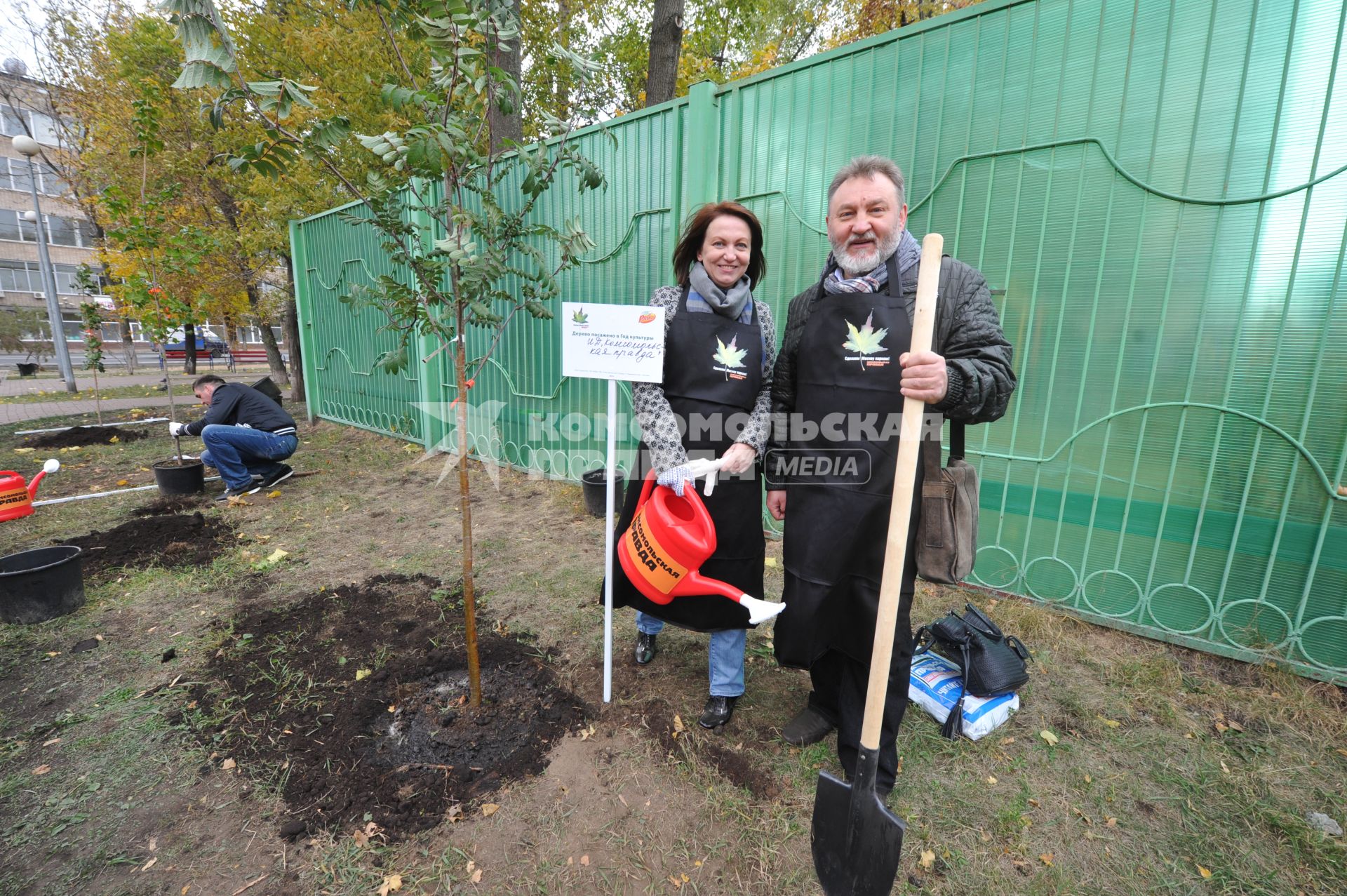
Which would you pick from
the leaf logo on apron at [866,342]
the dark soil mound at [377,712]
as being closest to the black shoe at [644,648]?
the dark soil mound at [377,712]

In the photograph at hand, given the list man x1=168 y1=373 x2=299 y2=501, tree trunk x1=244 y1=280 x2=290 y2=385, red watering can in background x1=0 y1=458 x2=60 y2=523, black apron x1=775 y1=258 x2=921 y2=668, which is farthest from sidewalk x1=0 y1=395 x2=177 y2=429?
black apron x1=775 y1=258 x2=921 y2=668

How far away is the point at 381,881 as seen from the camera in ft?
5.76

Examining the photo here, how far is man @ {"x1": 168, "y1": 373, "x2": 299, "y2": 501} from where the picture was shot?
18.2ft

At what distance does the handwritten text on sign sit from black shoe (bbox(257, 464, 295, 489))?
5.13 meters

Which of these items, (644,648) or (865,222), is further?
(644,648)

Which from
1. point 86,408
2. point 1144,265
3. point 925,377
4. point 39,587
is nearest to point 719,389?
point 925,377

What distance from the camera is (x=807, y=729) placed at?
2391 millimetres

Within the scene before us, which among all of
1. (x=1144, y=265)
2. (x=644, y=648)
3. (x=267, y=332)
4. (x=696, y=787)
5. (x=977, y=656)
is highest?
(x=1144, y=265)

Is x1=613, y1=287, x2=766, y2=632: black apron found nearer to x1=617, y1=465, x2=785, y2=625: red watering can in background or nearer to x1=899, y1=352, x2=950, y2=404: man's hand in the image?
x1=617, y1=465, x2=785, y2=625: red watering can in background

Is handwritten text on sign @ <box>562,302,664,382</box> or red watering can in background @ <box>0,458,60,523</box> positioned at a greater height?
handwritten text on sign @ <box>562,302,664,382</box>

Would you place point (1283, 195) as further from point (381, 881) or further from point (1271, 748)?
point (381, 881)

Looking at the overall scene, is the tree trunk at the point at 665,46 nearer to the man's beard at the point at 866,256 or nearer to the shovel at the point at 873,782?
the man's beard at the point at 866,256

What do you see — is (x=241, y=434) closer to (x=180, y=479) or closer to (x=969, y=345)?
(x=180, y=479)

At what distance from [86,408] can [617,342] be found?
543 inches
